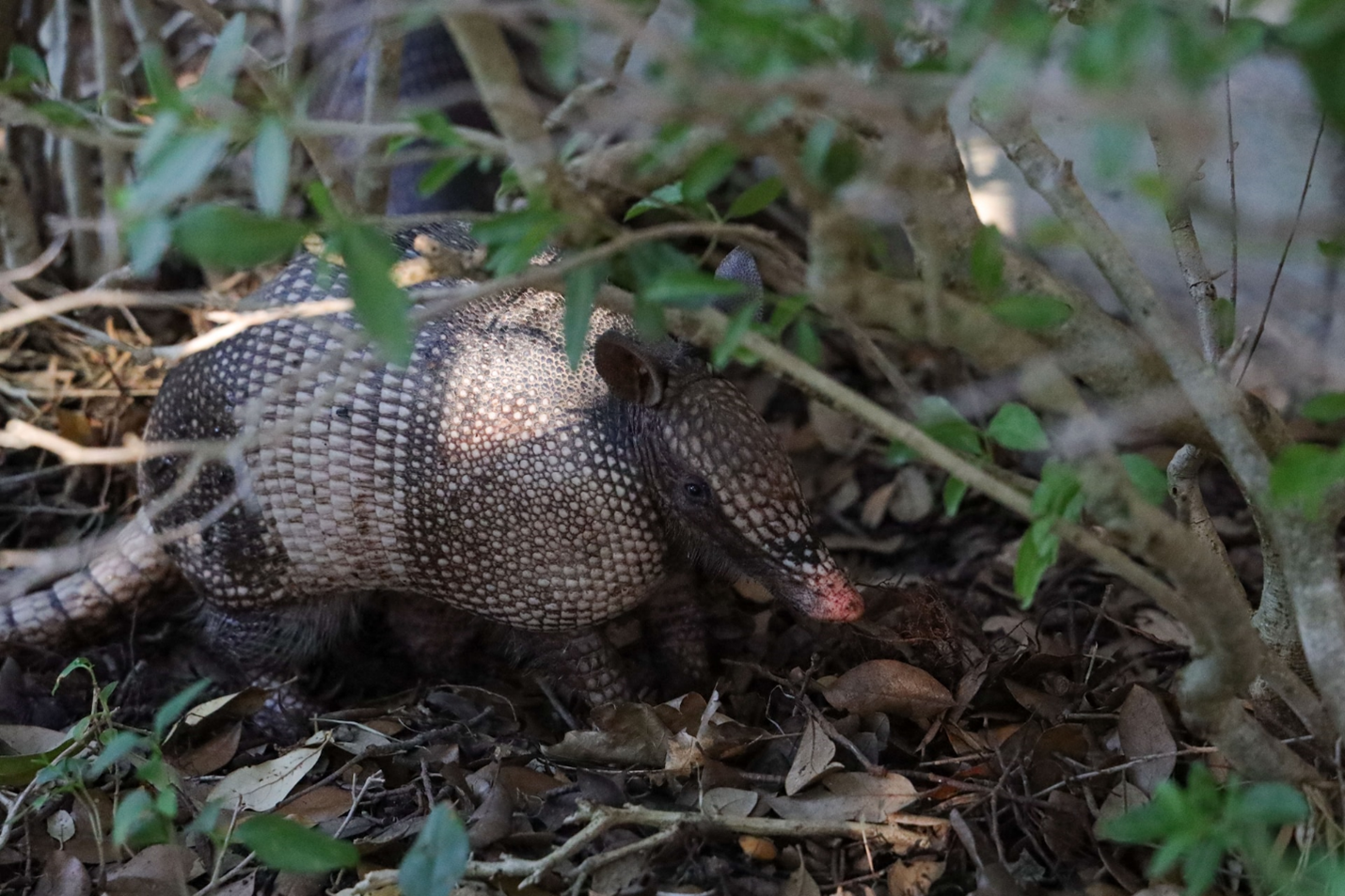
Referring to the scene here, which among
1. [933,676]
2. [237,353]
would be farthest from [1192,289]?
[237,353]

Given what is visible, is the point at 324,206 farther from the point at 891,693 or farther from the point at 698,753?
the point at 891,693

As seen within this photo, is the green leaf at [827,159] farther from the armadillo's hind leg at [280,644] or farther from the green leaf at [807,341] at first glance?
the armadillo's hind leg at [280,644]

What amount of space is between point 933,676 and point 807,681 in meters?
0.32

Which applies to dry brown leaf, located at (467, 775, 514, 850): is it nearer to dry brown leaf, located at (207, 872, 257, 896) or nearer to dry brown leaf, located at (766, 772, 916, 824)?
dry brown leaf, located at (207, 872, 257, 896)

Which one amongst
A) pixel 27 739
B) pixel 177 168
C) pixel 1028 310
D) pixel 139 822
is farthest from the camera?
pixel 27 739

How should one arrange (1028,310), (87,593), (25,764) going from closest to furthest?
(1028,310) < (25,764) < (87,593)

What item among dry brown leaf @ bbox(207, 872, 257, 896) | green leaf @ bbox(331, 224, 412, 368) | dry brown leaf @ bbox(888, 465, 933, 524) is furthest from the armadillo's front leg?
green leaf @ bbox(331, 224, 412, 368)

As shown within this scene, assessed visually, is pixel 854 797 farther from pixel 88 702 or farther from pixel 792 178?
pixel 88 702

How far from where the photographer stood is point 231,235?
1.59 meters

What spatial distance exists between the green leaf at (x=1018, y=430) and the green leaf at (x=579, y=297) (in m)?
0.70

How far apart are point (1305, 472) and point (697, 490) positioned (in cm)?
150

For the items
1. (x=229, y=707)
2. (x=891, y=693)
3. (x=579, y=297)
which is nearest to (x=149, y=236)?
(x=579, y=297)

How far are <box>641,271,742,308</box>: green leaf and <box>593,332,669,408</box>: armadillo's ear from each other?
3.17ft

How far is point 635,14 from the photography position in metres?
1.76
